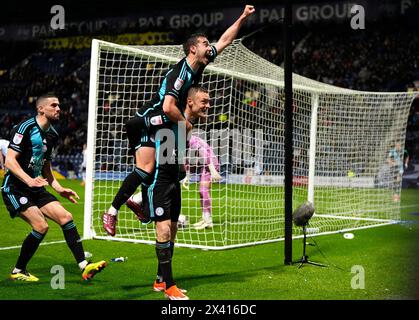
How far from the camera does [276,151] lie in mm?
11570

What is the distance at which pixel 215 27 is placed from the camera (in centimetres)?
3319

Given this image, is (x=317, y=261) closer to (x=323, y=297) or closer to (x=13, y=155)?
(x=323, y=297)

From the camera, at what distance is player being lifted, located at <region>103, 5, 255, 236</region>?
5520 millimetres


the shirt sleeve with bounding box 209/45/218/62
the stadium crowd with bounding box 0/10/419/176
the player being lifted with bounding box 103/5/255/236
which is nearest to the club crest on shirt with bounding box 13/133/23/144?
the player being lifted with bounding box 103/5/255/236

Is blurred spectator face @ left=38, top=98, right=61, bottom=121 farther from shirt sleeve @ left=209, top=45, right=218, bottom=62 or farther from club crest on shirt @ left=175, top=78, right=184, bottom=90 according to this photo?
shirt sleeve @ left=209, top=45, right=218, bottom=62

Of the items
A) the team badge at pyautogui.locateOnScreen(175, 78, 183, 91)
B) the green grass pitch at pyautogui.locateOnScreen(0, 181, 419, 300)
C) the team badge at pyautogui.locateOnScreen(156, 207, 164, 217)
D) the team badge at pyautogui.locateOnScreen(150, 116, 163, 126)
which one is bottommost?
the green grass pitch at pyautogui.locateOnScreen(0, 181, 419, 300)

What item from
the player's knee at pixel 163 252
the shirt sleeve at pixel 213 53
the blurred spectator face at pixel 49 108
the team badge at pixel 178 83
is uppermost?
the shirt sleeve at pixel 213 53

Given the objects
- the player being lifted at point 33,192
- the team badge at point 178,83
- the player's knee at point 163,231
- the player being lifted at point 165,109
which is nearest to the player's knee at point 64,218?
the player being lifted at point 33,192

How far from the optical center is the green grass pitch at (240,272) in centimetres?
568

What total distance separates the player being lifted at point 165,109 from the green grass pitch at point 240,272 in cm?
80

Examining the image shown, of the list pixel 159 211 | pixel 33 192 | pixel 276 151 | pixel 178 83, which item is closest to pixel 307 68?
pixel 276 151

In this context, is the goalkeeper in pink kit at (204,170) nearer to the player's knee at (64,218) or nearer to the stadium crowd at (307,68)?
the player's knee at (64,218)

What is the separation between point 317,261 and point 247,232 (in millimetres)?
2560

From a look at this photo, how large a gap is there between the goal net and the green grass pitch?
0.83 metres
